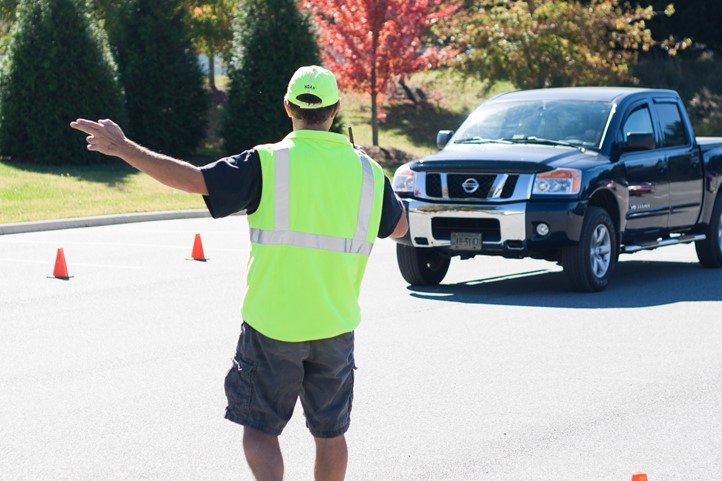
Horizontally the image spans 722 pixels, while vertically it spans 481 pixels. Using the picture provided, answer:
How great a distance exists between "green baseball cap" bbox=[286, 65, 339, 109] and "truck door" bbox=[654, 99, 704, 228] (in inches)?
358

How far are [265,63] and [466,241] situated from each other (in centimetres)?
1782

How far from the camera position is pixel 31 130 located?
1006 inches

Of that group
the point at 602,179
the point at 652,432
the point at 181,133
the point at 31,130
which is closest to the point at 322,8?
the point at 181,133

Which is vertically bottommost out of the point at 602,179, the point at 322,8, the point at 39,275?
the point at 39,275

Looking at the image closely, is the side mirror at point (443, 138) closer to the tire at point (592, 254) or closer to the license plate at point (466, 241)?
the license plate at point (466, 241)

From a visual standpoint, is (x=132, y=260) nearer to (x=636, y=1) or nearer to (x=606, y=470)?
(x=606, y=470)

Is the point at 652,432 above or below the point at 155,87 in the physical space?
below

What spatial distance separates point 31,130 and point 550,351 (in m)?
18.9

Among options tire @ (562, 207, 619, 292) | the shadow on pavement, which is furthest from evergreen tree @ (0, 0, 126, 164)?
tire @ (562, 207, 619, 292)

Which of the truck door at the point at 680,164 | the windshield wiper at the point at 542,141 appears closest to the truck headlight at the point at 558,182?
the windshield wiper at the point at 542,141

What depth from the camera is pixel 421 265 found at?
12039mm

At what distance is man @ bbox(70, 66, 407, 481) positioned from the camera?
4.29 meters

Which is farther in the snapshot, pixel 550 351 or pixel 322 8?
pixel 322 8

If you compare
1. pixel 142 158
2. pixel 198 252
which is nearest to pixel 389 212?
pixel 142 158
